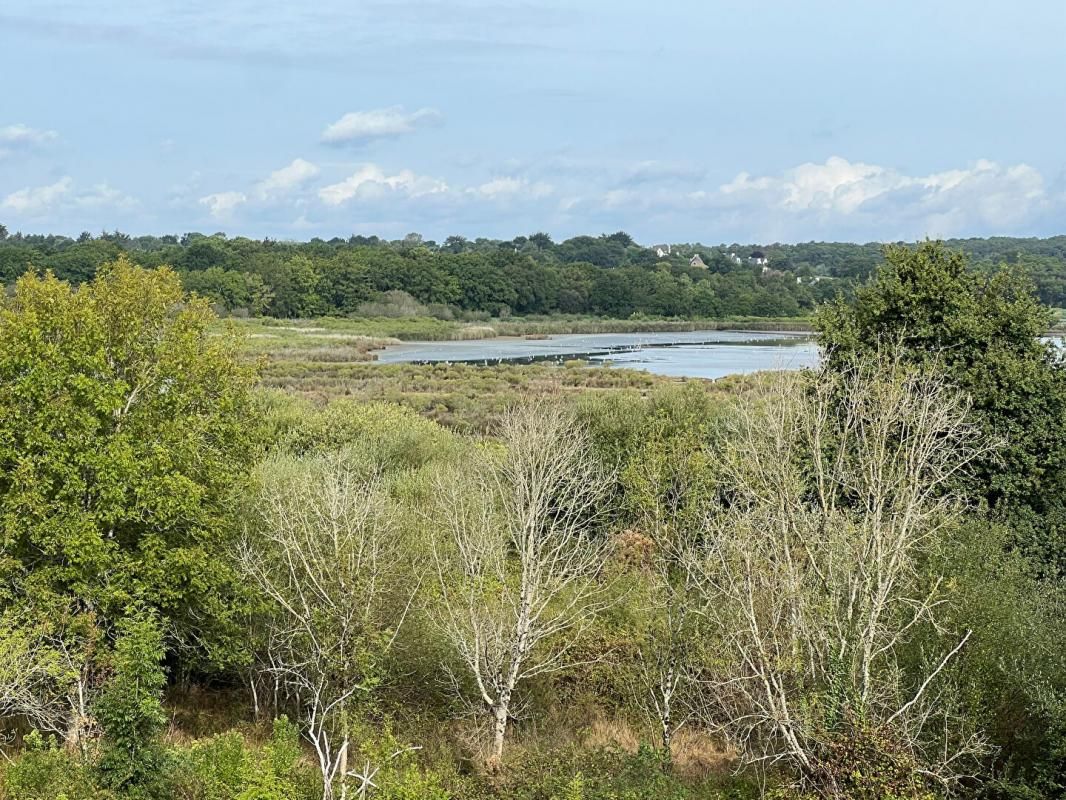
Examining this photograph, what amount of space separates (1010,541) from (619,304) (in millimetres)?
161513

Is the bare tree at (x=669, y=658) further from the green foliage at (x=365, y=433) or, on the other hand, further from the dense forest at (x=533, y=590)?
the green foliage at (x=365, y=433)

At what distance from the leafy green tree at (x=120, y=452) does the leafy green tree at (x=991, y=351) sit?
1892 centimetres

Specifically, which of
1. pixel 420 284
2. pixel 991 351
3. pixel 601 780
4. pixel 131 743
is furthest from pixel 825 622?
pixel 420 284

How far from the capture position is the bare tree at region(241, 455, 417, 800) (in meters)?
20.7

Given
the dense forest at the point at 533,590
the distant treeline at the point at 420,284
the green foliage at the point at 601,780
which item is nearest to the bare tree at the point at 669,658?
the dense forest at the point at 533,590

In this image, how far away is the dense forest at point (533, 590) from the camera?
690 inches

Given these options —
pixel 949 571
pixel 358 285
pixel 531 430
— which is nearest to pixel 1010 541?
pixel 949 571

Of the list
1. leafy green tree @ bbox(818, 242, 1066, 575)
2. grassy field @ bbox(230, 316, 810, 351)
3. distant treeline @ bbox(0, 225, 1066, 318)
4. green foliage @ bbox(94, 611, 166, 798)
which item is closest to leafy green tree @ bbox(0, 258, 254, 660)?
green foliage @ bbox(94, 611, 166, 798)

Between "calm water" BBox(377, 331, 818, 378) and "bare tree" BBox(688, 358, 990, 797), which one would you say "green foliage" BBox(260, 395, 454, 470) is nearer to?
"bare tree" BBox(688, 358, 990, 797)

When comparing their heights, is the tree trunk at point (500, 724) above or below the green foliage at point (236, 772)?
below

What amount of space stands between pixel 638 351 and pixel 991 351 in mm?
102059

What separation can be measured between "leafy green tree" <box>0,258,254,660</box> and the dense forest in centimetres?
10

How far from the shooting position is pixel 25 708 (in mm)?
21062

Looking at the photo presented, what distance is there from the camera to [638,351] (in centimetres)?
13200
